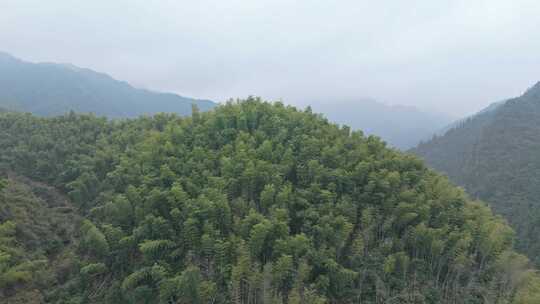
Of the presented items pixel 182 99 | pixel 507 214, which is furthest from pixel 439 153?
pixel 182 99

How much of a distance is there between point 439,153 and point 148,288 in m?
54.8

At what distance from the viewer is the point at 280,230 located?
34.9 ft

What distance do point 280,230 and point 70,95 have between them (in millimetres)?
88352

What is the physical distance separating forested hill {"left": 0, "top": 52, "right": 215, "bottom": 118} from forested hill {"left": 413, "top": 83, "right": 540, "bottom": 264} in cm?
3997

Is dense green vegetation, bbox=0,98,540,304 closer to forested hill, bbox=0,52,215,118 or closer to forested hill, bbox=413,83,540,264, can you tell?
forested hill, bbox=413,83,540,264

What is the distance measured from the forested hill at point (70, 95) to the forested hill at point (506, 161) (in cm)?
3997

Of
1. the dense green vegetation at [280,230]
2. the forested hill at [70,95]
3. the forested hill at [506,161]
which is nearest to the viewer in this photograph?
the dense green vegetation at [280,230]

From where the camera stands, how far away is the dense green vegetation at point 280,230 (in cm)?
1006

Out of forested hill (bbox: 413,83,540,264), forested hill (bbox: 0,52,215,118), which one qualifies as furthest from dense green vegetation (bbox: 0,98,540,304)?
forested hill (bbox: 0,52,215,118)

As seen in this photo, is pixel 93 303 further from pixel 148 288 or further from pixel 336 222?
pixel 336 222

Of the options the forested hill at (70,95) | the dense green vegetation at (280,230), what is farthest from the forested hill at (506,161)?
the forested hill at (70,95)

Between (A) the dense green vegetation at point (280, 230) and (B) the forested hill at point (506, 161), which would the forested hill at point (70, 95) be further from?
(A) the dense green vegetation at point (280, 230)

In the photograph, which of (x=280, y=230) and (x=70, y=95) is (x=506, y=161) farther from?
(x=70, y=95)

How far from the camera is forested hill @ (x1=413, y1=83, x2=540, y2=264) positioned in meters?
30.0
